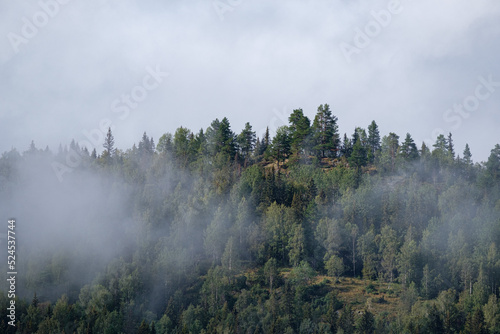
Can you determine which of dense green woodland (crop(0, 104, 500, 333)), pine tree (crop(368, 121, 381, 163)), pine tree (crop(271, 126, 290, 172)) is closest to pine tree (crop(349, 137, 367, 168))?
dense green woodland (crop(0, 104, 500, 333))

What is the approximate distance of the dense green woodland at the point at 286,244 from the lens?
107875 mm

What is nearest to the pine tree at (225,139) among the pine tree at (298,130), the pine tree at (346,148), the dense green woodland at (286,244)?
the dense green woodland at (286,244)

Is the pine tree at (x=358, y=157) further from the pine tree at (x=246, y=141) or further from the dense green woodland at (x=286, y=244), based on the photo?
the pine tree at (x=246, y=141)

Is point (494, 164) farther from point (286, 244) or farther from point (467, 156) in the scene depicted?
point (286, 244)

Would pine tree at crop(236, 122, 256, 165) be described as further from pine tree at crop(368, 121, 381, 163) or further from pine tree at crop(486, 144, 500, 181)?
pine tree at crop(486, 144, 500, 181)

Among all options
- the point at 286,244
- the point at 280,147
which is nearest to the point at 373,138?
the point at 280,147

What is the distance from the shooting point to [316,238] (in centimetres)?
12738

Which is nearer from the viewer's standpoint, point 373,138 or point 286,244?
point 286,244

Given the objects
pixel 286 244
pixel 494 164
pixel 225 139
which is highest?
pixel 225 139

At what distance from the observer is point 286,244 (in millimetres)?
128250

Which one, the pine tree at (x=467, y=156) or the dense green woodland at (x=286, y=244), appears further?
the pine tree at (x=467, y=156)

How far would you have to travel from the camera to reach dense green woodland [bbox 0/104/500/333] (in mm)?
107875

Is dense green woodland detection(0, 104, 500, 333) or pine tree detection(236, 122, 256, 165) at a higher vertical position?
pine tree detection(236, 122, 256, 165)

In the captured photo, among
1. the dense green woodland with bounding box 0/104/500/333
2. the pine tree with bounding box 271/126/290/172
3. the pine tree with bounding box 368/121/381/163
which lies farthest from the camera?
the pine tree with bounding box 368/121/381/163
